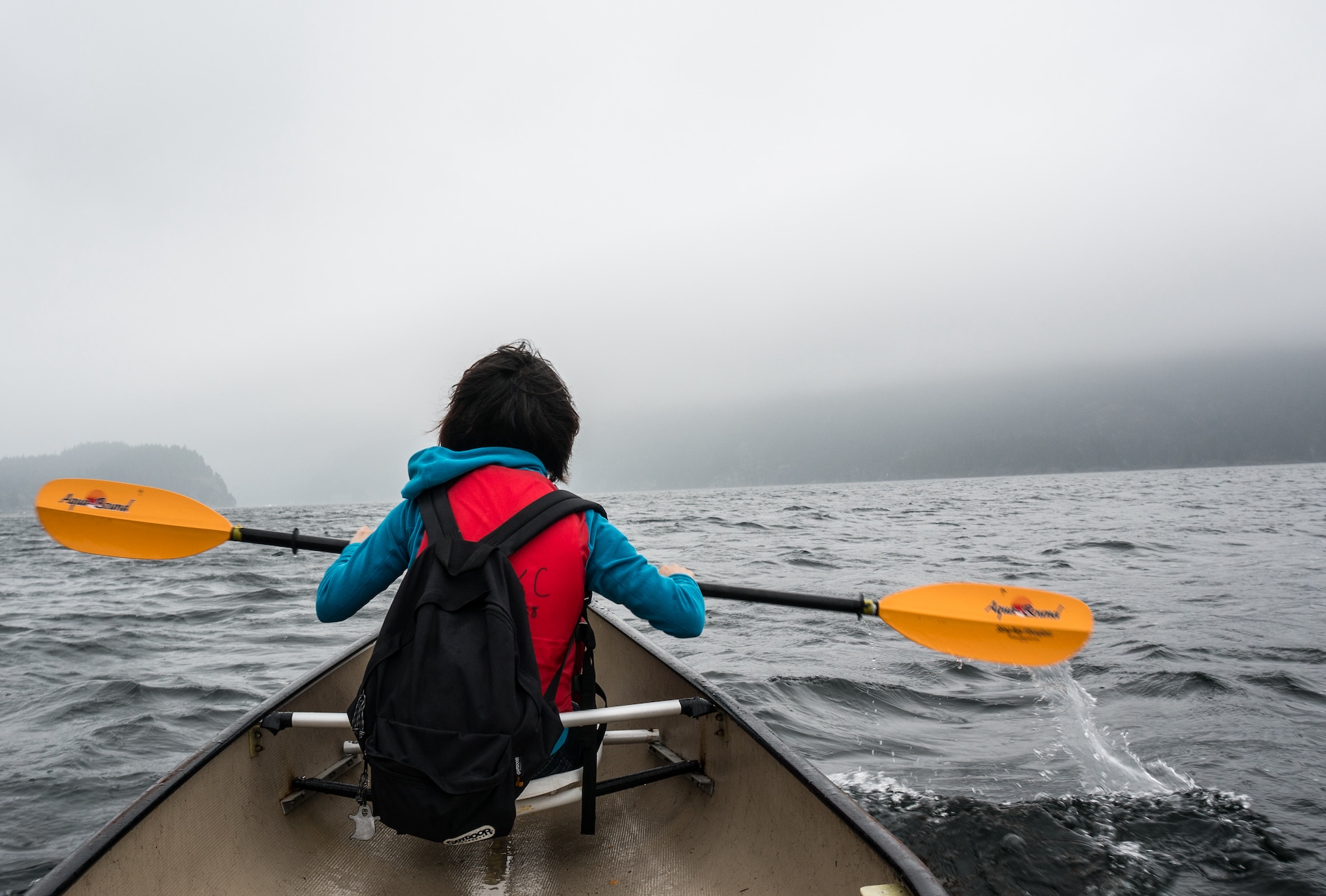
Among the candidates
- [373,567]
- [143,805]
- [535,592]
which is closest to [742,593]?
[535,592]

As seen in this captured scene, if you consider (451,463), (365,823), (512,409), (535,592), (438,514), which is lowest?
(365,823)

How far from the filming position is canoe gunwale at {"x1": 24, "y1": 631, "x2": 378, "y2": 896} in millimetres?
1712

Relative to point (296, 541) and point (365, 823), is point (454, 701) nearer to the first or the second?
point (365, 823)

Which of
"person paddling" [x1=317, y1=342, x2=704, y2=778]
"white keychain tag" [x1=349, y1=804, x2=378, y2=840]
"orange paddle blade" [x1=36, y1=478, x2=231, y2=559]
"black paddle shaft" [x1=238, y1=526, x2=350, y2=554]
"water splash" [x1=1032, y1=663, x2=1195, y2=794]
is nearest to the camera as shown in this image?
"person paddling" [x1=317, y1=342, x2=704, y2=778]

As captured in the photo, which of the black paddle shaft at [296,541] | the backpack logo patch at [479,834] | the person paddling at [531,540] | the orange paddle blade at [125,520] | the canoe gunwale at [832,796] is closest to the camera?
the canoe gunwale at [832,796]

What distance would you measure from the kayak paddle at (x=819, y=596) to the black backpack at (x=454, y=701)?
66.0 inches

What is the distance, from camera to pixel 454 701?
69.5 inches

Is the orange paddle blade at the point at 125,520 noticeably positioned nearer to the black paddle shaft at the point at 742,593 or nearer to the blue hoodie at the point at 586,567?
the black paddle shaft at the point at 742,593

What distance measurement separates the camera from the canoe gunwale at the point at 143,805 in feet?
5.62

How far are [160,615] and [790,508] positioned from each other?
3134 centimetres

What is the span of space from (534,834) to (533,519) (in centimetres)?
185

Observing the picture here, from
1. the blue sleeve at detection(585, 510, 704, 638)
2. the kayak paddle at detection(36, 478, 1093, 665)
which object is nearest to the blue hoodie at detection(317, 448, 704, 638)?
the blue sleeve at detection(585, 510, 704, 638)

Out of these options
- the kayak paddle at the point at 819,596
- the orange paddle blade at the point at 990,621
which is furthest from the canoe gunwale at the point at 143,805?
the orange paddle blade at the point at 990,621

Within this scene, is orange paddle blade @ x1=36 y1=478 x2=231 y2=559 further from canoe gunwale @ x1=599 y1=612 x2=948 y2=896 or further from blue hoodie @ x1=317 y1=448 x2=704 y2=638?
canoe gunwale @ x1=599 y1=612 x2=948 y2=896
